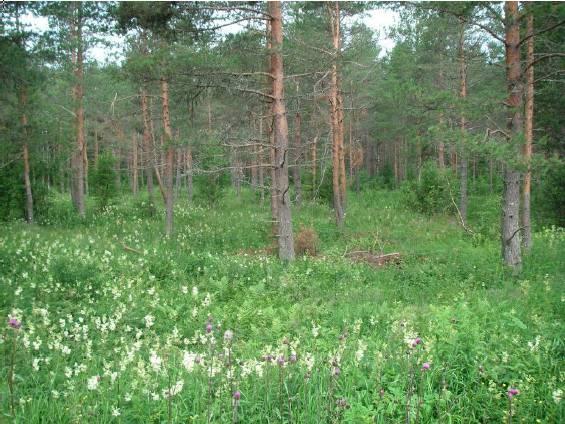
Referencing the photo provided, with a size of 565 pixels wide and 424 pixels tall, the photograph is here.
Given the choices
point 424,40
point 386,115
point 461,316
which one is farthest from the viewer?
point 386,115

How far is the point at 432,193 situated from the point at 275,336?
57.3 ft

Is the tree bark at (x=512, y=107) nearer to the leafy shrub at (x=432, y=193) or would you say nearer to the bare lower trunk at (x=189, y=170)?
the bare lower trunk at (x=189, y=170)

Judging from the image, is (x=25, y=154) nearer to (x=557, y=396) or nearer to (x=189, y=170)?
(x=189, y=170)

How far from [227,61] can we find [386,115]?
2785 centimetres

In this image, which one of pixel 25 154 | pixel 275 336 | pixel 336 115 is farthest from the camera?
pixel 336 115

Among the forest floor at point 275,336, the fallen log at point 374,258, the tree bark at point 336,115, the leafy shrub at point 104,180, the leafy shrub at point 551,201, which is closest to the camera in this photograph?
the forest floor at point 275,336

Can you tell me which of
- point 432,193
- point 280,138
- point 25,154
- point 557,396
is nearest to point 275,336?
point 557,396

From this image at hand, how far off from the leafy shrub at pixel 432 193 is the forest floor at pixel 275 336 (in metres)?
7.69

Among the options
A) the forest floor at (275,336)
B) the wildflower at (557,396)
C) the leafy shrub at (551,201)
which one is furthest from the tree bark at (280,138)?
the leafy shrub at (551,201)

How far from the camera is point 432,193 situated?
21.5 m

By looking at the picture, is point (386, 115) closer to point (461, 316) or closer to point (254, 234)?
point (254, 234)

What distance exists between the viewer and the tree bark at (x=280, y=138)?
1088 centimetres

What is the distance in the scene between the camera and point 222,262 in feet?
32.5

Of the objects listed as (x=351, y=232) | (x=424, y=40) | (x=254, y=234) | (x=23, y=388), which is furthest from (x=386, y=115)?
(x=23, y=388)
